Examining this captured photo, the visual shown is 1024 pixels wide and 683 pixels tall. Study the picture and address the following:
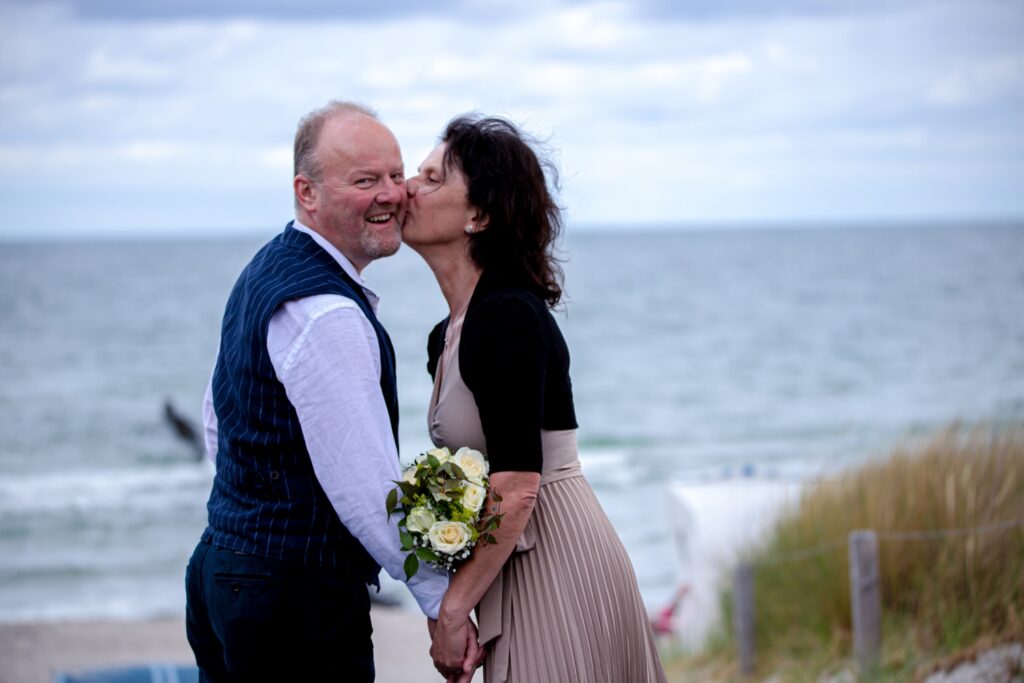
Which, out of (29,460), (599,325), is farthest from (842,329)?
(29,460)

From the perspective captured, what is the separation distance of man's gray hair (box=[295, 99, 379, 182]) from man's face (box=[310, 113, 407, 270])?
2 centimetres

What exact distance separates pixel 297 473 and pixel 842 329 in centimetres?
3853

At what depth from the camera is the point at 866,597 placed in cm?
528

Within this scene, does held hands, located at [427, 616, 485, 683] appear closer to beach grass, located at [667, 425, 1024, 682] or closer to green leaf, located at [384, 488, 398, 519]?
green leaf, located at [384, 488, 398, 519]

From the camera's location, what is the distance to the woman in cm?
273

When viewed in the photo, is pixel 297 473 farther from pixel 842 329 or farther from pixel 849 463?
pixel 842 329

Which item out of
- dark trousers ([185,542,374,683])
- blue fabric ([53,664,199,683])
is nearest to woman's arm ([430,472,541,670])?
dark trousers ([185,542,374,683])

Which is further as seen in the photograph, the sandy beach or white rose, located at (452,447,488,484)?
the sandy beach

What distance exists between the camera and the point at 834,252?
77.2 m

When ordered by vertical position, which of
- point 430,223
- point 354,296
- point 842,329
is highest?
point 430,223

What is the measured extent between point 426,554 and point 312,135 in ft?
3.95

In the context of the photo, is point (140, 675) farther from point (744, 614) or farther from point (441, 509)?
point (441, 509)

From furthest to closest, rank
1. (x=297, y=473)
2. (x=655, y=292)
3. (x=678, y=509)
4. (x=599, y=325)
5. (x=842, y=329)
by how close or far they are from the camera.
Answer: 1. (x=655, y=292)
2. (x=599, y=325)
3. (x=842, y=329)
4. (x=678, y=509)
5. (x=297, y=473)

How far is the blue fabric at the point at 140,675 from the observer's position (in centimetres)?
566
